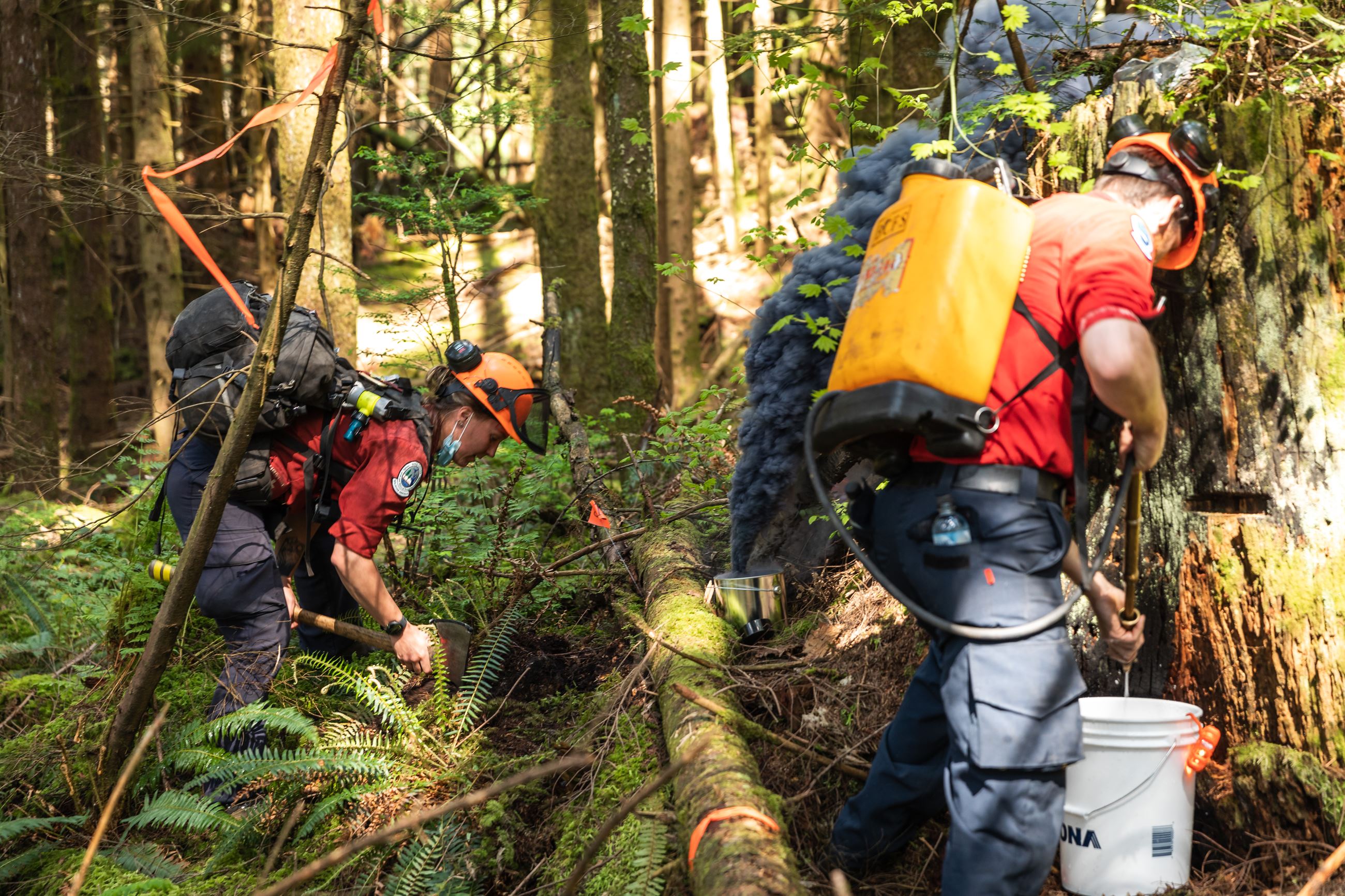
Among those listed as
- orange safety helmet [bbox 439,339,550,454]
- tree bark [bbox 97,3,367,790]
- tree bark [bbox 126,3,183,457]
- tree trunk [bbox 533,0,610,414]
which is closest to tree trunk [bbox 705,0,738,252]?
tree trunk [bbox 533,0,610,414]

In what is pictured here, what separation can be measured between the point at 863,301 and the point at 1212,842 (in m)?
2.13

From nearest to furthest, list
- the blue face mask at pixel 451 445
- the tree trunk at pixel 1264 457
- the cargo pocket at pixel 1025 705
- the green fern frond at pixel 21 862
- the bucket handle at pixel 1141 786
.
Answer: the cargo pocket at pixel 1025 705, the bucket handle at pixel 1141 786, the tree trunk at pixel 1264 457, the green fern frond at pixel 21 862, the blue face mask at pixel 451 445

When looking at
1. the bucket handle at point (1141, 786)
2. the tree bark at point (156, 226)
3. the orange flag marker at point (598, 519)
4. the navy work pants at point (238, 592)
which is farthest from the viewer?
the tree bark at point (156, 226)

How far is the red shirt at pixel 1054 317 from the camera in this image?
2.68m

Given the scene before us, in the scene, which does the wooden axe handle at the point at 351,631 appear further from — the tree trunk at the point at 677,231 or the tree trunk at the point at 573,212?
the tree trunk at the point at 677,231

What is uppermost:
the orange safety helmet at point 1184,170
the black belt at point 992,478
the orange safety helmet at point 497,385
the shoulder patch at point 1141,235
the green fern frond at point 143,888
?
the orange safety helmet at point 1184,170

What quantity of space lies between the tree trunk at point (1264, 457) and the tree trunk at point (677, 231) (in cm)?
907

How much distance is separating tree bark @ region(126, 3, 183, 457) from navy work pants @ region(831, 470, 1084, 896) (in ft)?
32.4

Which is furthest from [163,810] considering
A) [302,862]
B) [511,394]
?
[511,394]

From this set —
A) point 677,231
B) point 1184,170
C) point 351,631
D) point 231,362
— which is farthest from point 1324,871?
point 677,231

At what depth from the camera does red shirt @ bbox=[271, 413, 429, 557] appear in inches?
168

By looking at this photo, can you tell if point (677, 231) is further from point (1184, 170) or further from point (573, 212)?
point (1184, 170)

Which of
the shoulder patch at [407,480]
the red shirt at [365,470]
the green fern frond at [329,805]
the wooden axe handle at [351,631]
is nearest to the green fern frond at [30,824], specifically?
the green fern frond at [329,805]

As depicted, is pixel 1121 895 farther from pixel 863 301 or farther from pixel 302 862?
pixel 302 862
